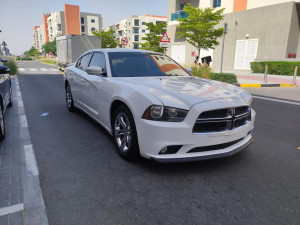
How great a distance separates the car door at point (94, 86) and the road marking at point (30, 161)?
1186mm

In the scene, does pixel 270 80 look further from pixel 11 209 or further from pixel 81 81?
pixel 11 209

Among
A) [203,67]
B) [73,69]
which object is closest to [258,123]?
[73,69]

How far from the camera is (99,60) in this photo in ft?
14.8

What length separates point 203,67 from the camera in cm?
1348

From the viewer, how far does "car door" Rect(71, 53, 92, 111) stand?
487 cm

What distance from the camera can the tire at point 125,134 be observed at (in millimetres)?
3064

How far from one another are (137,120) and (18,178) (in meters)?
1.57

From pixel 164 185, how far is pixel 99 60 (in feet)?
8.95

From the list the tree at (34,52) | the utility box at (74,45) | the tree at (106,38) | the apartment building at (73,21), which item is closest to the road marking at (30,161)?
the utility box at (74,45)

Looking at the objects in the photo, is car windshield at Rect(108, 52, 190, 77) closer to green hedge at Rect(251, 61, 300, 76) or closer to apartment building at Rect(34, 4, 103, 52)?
green hedge at Rect(251, 61, 300, 76)

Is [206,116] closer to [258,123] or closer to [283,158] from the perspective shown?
[283,158]

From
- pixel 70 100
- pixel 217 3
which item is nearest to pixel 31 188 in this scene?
pixel 70 100

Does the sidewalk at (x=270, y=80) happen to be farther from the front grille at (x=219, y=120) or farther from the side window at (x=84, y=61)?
the front grille at (x=219, y=120)

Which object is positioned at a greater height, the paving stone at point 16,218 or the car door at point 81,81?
the car door at point 81,81
